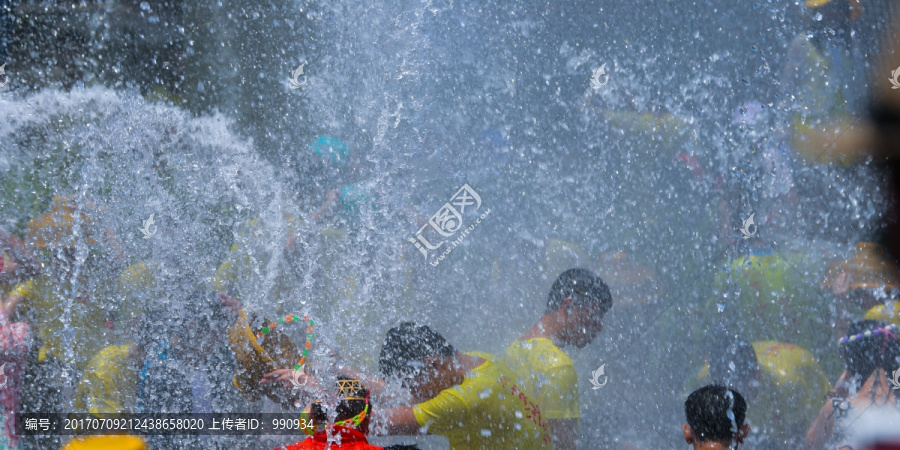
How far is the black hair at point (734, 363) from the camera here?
2412 millimetres

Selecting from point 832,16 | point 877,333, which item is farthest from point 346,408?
point 832,16

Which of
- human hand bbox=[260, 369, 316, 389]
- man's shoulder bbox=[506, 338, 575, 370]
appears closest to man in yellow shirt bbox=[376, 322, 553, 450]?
man's shoulder bbox=[506, 338, 575, 370]

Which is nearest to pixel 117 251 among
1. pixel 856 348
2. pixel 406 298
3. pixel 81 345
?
pixel 81 345

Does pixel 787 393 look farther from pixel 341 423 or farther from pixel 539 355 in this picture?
pixel 341 423

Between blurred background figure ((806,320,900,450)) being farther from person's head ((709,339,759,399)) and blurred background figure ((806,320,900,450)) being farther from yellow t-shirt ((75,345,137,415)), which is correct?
yellow t-shirt ((75,345,137,415))

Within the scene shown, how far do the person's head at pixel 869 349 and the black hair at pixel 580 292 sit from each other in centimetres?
90

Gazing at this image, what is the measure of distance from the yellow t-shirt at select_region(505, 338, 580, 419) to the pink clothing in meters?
1.83

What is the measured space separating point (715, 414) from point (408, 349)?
2.68 feet

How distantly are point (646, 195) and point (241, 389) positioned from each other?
1.91 meters

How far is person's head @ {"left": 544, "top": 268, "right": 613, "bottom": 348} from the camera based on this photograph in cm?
197

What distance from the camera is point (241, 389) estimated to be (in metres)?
2.36

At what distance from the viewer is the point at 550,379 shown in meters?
1.85

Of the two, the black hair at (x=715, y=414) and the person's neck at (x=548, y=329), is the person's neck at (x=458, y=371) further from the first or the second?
the black hair at (x=715, y=414)

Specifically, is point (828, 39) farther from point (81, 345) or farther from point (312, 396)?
point (81, 345)
